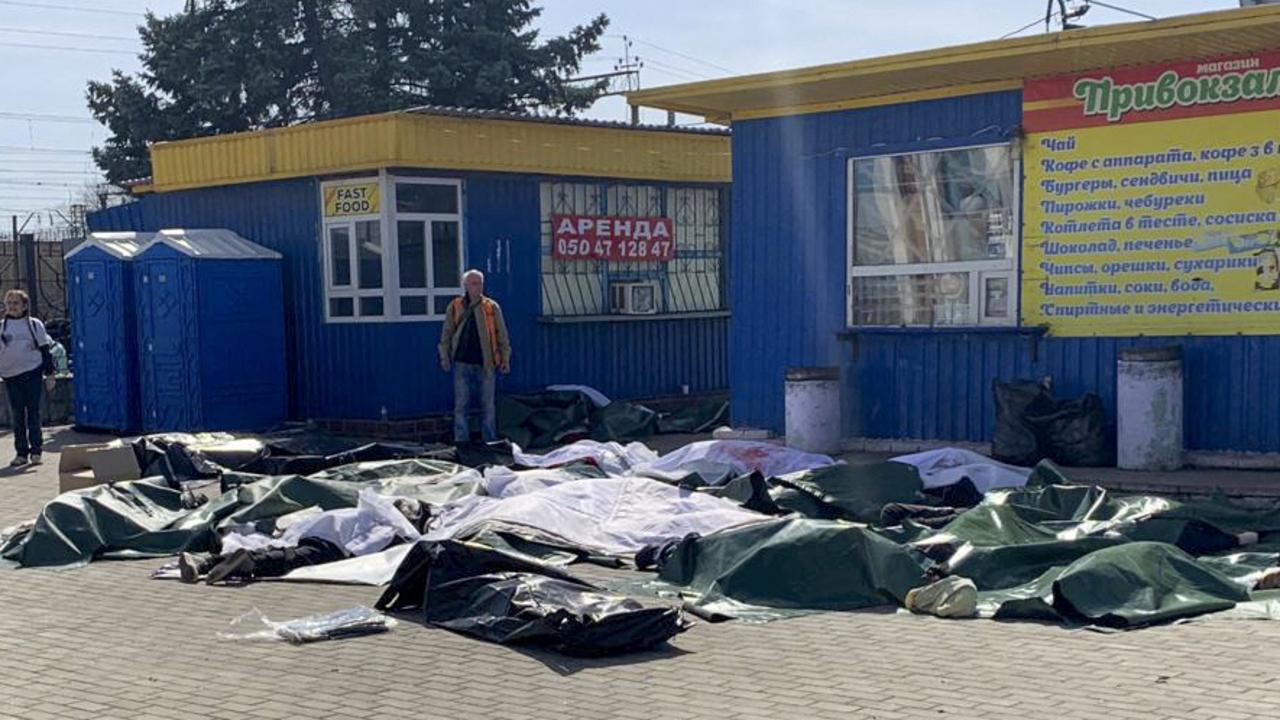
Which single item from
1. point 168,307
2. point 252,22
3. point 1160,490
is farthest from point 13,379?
point 252,22

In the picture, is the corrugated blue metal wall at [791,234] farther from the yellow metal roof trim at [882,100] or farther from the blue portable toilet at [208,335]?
the blue portable toilet at [208,335]

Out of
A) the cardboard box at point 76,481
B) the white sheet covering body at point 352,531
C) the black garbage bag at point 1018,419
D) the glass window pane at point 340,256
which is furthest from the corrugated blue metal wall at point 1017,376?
the cardboard box at point 76,481

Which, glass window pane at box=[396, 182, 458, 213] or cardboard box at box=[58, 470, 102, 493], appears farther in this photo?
glass window pane at box=[396, 182, 458, 213]

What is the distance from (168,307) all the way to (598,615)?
38.2ft

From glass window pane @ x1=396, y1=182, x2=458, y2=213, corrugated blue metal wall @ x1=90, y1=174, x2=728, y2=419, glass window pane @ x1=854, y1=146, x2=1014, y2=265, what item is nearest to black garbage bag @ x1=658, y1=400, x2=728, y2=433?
corrugated blue metal wall @ x1=90, y1=174, x2=728, y2=419

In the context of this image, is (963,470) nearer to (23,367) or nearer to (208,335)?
(208,335)

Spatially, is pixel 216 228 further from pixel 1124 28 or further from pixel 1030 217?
pixel 1124 28

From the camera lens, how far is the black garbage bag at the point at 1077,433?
12320mm

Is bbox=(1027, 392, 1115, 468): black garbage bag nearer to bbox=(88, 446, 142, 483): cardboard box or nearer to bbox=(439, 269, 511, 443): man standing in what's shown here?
bbox=(439, 269, 511, 443): man standing

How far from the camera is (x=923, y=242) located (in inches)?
538

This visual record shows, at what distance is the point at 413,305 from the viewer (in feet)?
58.5

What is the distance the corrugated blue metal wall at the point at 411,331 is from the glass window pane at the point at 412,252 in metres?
0.55

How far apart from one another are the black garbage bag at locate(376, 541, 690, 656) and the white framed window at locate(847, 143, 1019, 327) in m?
6.37

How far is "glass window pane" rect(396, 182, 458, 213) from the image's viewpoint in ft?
57.5
